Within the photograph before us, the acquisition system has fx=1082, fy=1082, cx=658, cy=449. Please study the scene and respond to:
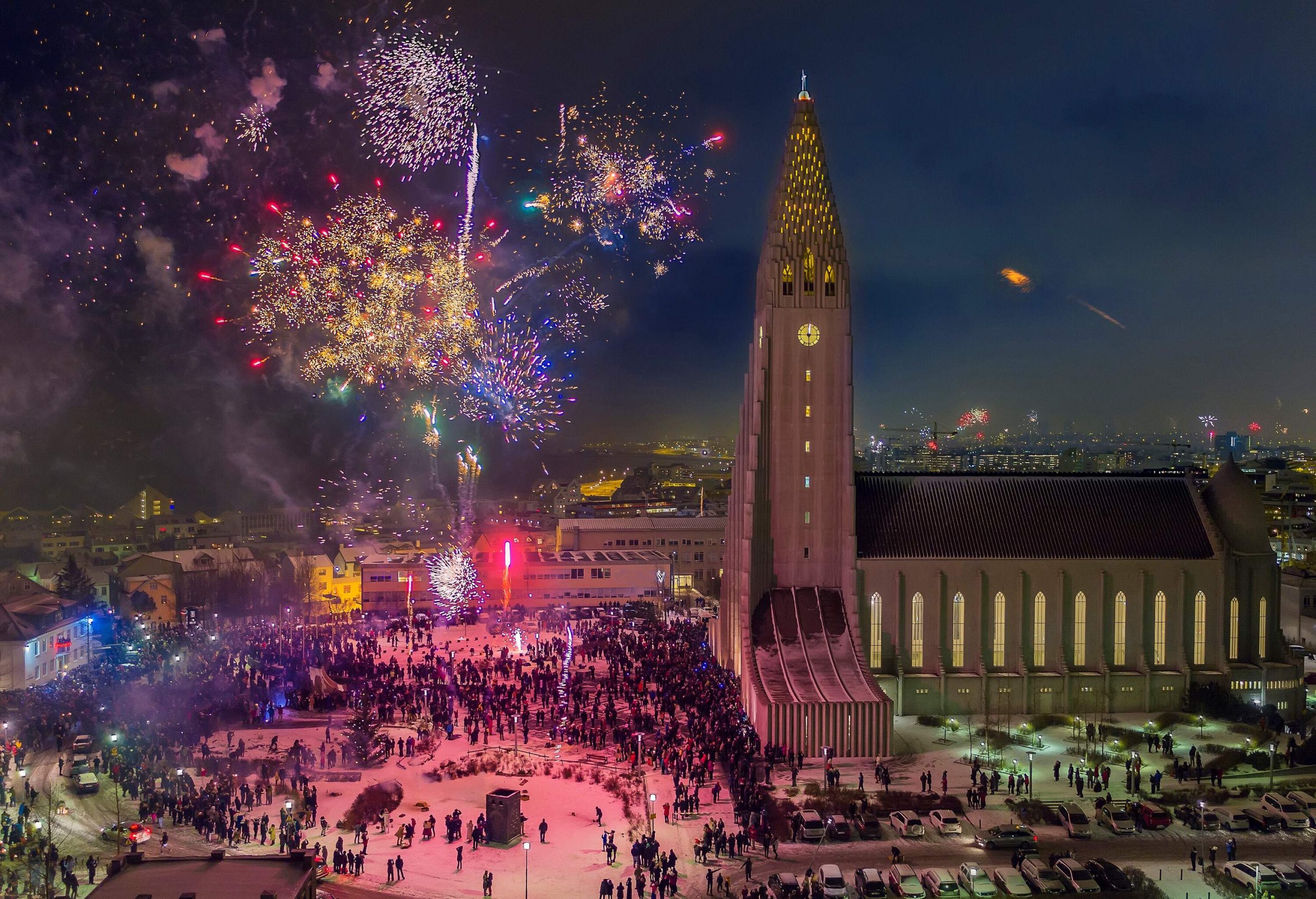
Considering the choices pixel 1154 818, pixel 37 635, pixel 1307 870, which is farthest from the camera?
pixel 37 635

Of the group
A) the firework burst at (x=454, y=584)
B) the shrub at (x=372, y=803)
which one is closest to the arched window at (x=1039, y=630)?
the shrub at (x=372, y=803)

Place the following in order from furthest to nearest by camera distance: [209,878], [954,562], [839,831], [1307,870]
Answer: [954,562], [839,831], [1307,870], [209,878]

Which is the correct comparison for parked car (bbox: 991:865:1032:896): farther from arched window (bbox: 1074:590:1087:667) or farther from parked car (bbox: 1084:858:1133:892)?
arched window (bbox: 1074:590:1087:667)

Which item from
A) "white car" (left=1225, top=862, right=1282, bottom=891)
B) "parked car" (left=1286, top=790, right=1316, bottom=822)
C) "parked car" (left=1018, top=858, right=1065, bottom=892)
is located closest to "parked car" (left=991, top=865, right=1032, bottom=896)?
"parked car" (left=1018, top=858, right=1065, bottom=892)

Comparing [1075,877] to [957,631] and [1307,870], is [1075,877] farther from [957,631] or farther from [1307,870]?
[957,631]

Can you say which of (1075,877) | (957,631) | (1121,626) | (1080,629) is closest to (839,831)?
(1075,877)

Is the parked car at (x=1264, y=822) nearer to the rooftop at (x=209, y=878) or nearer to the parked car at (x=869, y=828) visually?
the parked car at (x=869, y=828)

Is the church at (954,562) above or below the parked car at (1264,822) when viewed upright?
above
